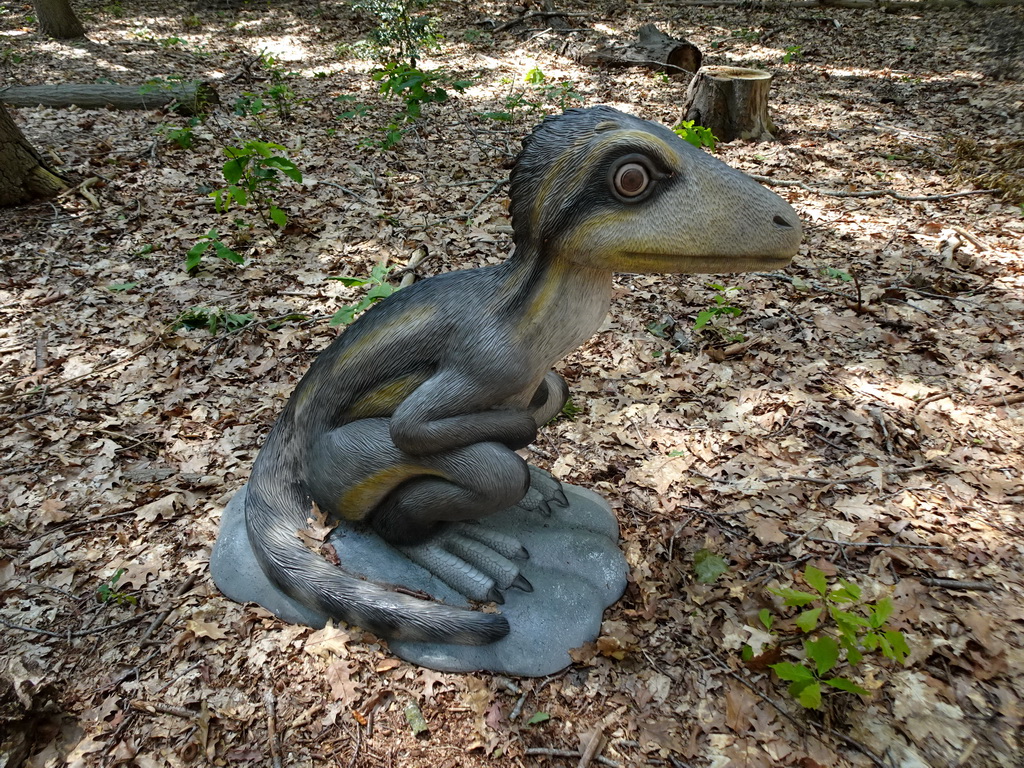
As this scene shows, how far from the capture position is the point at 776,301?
4789 mm

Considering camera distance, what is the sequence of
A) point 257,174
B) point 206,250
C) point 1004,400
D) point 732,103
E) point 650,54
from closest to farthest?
point 1004,400 < point 206,250 < point 257,174 < point 732,103 < point 650,54

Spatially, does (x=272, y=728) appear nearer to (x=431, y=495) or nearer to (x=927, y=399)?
(x=431, y=495)

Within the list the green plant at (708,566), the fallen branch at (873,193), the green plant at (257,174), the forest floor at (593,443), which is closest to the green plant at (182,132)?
the forest floor at (593,443)

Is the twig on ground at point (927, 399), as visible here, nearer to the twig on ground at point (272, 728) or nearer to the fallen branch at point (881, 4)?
the twig on ground at point (272, 728)

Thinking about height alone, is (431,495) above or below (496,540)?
above

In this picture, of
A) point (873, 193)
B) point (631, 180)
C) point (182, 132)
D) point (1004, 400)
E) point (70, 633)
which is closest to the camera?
point (631, 180)

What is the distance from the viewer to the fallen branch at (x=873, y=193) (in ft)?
19.2

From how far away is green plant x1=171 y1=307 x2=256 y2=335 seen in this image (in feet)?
14.9

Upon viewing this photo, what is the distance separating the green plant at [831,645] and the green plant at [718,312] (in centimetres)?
226

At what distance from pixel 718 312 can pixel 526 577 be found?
278 centimetres

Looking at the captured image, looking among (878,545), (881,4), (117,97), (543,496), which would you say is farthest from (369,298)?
(881,4)

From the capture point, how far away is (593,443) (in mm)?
3730

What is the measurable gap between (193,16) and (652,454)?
45.5 ft

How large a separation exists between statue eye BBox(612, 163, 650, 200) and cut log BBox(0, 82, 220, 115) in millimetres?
7627
